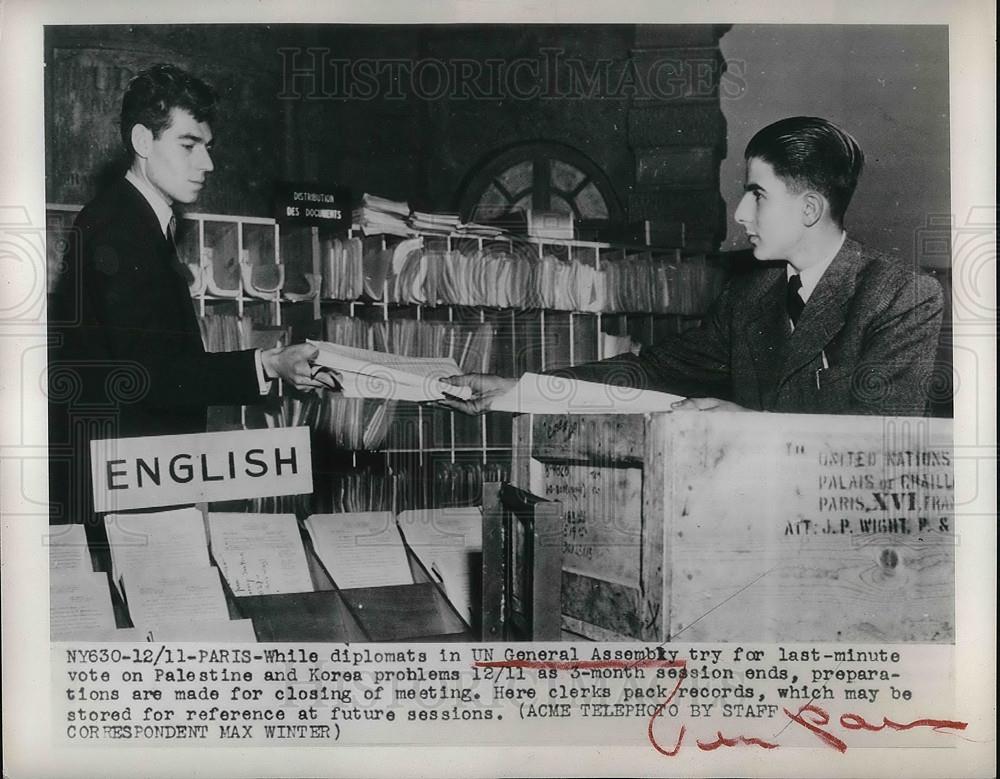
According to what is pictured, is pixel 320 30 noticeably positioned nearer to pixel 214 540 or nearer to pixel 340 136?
pixel 340 136

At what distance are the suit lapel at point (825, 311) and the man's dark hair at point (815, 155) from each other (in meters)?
0.13

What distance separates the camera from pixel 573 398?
8.23ft

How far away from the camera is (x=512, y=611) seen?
2.48m

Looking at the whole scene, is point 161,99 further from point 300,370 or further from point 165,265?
point 300,370

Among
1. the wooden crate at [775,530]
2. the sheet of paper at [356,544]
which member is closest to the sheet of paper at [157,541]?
the sheet of paper at [356,544]

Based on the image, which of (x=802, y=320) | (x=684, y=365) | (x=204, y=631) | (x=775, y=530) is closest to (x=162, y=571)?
(x=204, y=631)

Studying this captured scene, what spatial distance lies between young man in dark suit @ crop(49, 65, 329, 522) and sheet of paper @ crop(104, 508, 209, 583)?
0.12 m

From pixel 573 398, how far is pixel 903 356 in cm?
95

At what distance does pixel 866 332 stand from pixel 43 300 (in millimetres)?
2370

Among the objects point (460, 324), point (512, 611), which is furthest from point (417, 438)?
point (512, 611)

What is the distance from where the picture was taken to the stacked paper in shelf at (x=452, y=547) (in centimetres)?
252

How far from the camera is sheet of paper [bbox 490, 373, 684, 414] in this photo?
2.51 meters

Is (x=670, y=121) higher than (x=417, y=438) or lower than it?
higher
